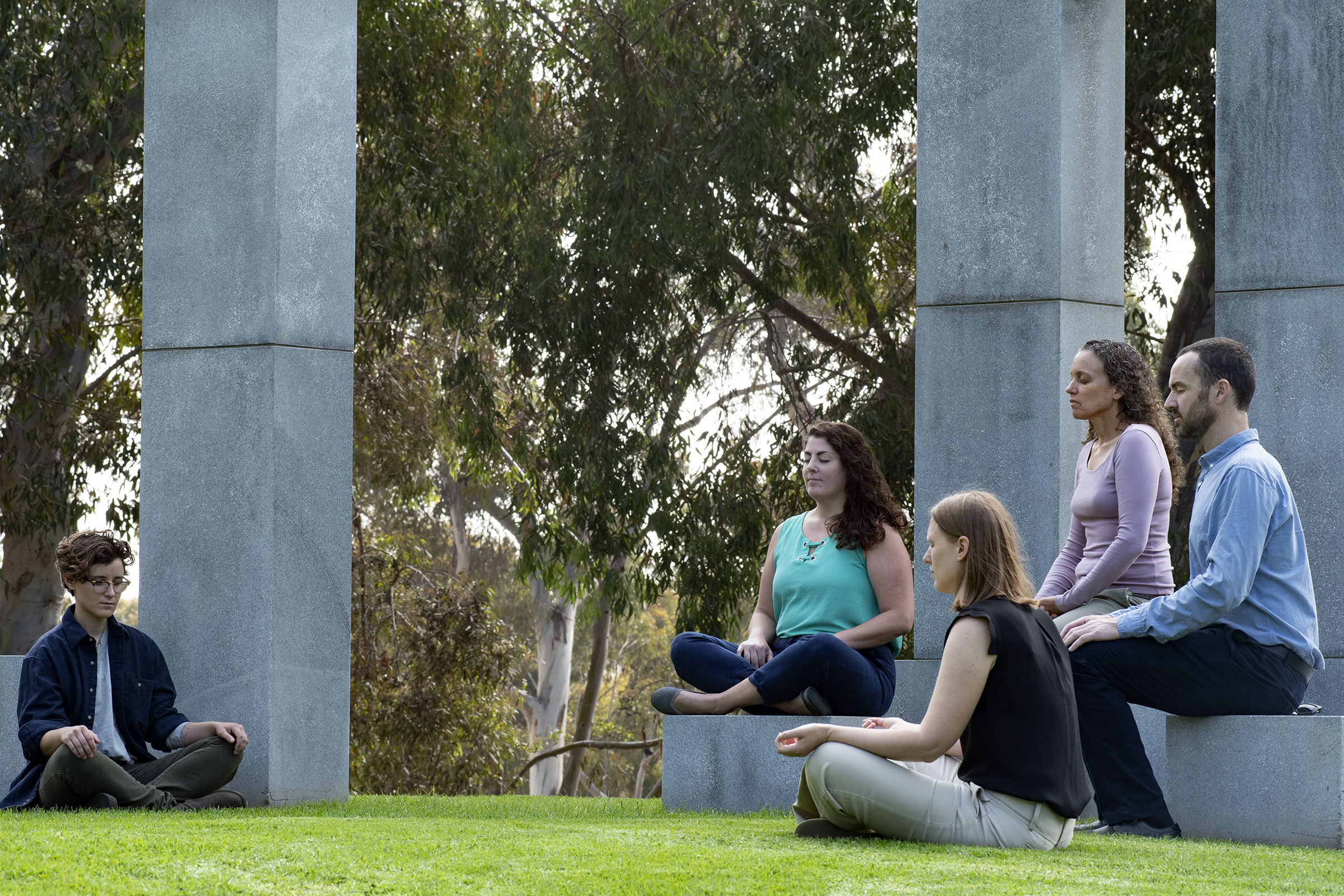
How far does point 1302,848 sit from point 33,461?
11223mm

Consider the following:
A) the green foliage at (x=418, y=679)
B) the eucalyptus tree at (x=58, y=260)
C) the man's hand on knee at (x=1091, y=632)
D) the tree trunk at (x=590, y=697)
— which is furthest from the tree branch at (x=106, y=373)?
the man's hand on knee at (x=1091, y=632)

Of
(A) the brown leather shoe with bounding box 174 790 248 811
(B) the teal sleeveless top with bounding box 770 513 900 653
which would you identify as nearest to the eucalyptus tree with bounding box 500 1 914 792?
(B) the teal sleeveless top with bounding box 770 513 900 653

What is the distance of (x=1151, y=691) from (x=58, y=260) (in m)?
9.68

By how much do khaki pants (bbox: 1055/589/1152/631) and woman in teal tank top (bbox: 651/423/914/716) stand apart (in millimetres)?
701

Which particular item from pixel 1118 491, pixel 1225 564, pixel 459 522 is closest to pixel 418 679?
pixel 459 522

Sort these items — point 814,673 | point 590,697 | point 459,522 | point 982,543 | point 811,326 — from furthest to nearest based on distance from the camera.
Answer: point 459,522, point 590,697, point 811,326, point 814,673, point 982,543

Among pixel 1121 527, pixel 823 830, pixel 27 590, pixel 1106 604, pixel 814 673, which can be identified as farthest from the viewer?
pixel 27 590

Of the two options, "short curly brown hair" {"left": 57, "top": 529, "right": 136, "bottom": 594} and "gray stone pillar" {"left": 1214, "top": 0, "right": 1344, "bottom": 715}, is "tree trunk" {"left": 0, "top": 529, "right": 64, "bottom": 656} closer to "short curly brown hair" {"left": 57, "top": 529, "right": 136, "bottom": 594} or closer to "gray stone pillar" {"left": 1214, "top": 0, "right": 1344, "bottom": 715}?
"short curly brown hair" {"left": 57, "top": 529, "right": 136, "bottom": 594}

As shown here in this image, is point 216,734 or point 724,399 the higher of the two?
point 724,399

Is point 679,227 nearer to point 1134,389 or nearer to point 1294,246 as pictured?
point 1294,246

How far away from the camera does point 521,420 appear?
17.1 metres

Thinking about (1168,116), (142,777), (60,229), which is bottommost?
(142,777)

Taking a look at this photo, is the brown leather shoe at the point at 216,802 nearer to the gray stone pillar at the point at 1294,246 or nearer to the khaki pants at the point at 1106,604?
the khaki pants at the point at 1106,604

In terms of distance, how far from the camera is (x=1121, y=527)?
5.36 metres
